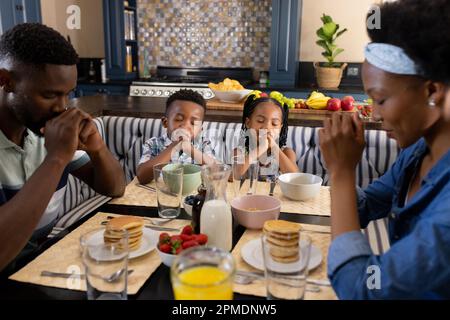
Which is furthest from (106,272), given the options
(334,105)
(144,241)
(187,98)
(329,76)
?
(329,76)

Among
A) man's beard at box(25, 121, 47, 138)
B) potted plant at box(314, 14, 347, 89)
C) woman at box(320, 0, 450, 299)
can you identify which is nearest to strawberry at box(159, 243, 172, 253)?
woman at box(320, 0, 450, 299)

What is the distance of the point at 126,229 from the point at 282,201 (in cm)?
65

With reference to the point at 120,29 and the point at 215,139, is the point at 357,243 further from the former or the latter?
the point at 120,29

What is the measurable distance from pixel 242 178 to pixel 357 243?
86 centimetres

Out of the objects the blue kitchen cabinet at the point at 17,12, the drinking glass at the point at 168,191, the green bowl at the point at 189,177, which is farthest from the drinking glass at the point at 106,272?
the blue kitchen cabinet at the point at 17,12

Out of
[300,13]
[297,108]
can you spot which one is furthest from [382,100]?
[300,13]

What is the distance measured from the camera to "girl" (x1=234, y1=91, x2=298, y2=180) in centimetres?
197

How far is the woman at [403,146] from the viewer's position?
0.76 meters

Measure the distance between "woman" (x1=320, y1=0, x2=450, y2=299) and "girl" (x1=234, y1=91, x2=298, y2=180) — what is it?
946 millimetres

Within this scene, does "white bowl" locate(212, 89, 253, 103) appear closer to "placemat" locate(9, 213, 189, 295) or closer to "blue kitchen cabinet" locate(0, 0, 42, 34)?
"placemat" locate(9, 213, 189, 295)

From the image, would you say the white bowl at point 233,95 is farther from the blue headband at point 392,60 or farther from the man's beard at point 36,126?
the blue headband at point 392,60

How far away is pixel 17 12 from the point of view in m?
3.83

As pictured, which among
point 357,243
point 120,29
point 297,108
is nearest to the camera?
point 357,243

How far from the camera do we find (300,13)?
15.3 feet
